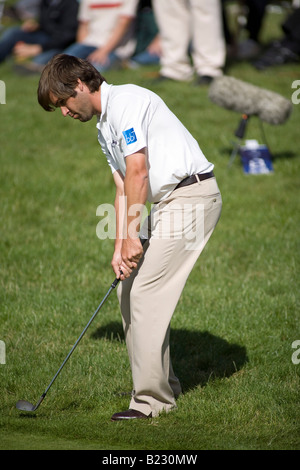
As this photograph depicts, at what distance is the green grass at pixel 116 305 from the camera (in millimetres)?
4477

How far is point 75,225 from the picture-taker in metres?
8.21

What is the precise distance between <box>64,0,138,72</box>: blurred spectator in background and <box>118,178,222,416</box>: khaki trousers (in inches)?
318

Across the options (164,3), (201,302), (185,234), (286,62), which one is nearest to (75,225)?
(201,302)

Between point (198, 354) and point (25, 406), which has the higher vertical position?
point (25, 406)

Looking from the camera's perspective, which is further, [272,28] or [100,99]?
[272,28]

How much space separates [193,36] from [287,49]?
106 inches

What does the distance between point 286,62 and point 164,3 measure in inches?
119

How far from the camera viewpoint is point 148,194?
173 inches

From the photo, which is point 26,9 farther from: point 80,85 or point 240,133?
point 80,85

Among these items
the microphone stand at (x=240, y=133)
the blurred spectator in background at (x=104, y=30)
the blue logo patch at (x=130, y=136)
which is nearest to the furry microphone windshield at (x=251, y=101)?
the microphone stand at (x=240, y=133)

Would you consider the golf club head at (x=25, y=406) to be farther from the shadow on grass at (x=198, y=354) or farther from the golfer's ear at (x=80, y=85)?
the golfer's ear at (x=80, y=85)

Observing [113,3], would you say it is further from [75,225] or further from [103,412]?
[103,412]

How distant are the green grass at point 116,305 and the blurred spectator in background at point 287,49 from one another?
2.34 m

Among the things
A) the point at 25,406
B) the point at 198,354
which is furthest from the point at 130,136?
the point at 198,354
